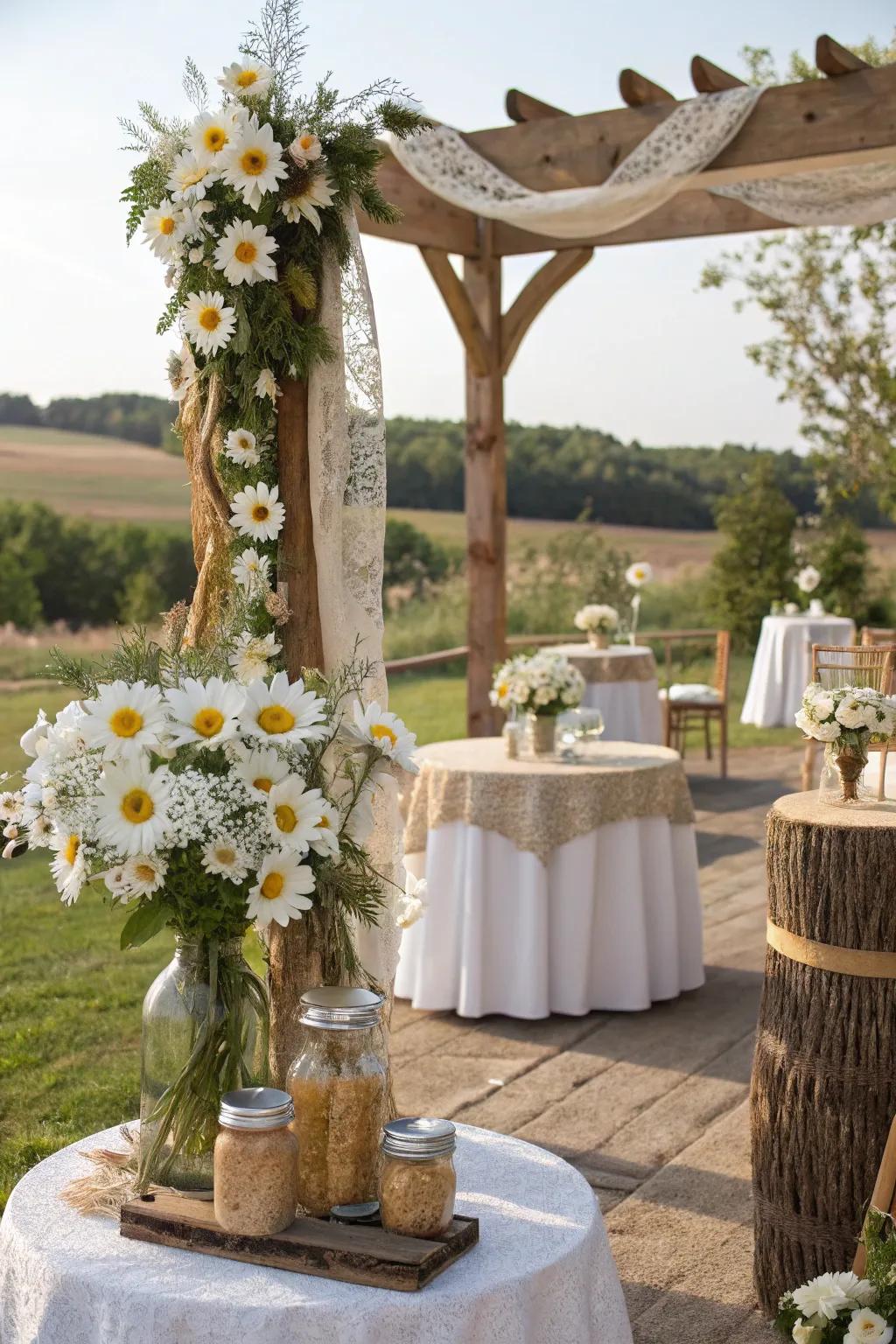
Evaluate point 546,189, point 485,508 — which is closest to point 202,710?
point 546,189

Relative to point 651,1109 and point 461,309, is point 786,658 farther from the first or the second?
point 651,1109

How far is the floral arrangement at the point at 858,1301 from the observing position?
2180mm

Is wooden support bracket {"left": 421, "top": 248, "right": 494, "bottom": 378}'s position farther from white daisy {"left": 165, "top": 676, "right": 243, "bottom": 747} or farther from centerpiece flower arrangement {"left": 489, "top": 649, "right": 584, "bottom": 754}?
white daisy {"left": 165, "top": 676, "right": 243, "bottom": 747}

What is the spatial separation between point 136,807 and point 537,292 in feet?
17.2

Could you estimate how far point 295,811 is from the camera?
1722 mm

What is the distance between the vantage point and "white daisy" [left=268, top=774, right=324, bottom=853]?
5.59ft

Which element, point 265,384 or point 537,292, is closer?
point 265,384

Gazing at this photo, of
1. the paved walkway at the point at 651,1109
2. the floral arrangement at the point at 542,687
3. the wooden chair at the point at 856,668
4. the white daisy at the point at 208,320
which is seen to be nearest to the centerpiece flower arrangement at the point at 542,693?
the floral arrangement at the point at 542,687

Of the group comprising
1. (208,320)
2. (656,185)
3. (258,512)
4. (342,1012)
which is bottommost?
(342,1012)

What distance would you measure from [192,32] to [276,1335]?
658 cm

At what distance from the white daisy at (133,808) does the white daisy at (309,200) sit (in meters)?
0.86

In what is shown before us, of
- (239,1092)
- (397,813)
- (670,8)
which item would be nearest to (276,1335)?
(239,1092)
